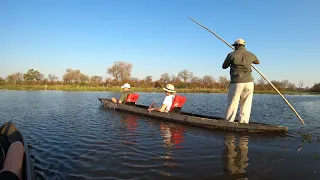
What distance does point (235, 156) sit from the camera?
586 cm

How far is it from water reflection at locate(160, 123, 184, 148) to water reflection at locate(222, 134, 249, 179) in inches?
54.7

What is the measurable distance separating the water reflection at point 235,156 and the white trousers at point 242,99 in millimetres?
→ 1008

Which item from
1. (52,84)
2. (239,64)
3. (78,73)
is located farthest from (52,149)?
(78,73)

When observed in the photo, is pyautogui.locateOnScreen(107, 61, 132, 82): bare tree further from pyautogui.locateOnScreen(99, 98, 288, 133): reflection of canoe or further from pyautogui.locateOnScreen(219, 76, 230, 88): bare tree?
pyautogui.locateOnScreen(99, 98, 288, 133): reflection of canoe

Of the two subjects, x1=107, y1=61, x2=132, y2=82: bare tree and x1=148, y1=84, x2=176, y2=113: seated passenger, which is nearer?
x1=148, y1=84, x2=176, y2=113: seated passenger

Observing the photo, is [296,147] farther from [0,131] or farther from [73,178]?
[0,131]

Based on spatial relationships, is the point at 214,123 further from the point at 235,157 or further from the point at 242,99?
the point at 235,157

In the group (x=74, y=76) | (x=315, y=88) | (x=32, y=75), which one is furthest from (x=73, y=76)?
(x=315, y=88)

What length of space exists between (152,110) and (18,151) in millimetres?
8024

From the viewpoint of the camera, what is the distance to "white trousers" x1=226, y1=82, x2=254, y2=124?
339 inches

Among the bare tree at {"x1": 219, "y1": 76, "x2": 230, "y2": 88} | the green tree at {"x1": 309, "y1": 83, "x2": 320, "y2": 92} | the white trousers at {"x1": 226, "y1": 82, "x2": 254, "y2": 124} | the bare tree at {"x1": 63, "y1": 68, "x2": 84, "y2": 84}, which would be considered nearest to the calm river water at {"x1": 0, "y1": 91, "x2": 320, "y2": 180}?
the white trousers at {"x1": 226, "y1": 82, "x2": 254, "y2": 124}

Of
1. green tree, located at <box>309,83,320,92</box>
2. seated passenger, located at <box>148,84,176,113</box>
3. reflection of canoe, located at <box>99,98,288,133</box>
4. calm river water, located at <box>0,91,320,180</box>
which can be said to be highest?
green tree, located at <box>309,83,320,92</box>

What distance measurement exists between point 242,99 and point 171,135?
2.87m

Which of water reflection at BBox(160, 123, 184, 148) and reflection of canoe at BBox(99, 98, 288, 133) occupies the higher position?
reflection of canoe at BBox(99, 98, 288, 133)
